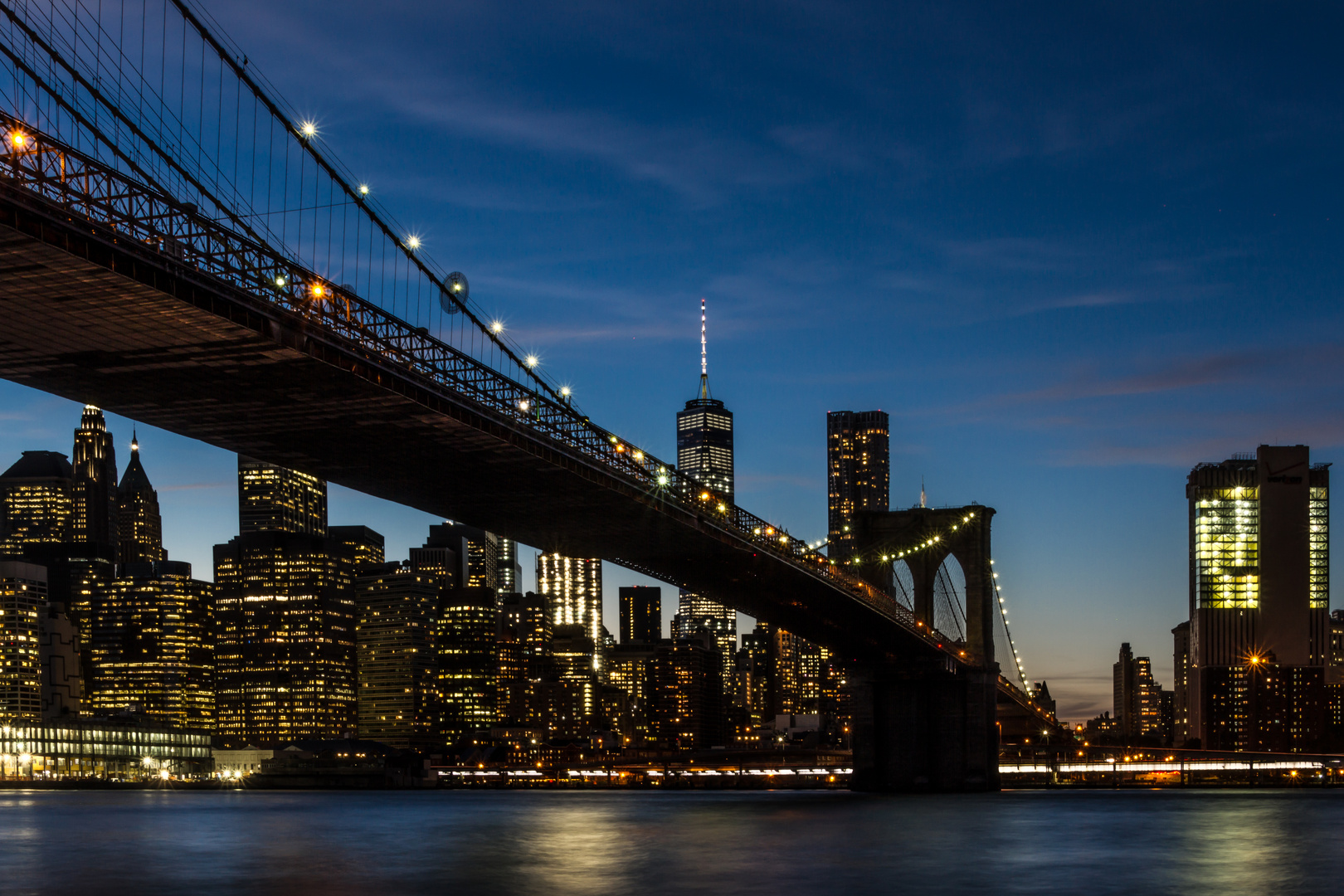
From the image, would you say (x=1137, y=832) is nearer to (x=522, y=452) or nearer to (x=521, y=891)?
(x=522, y=452)

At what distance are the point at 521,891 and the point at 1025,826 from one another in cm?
2737

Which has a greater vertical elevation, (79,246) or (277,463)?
(79,246)

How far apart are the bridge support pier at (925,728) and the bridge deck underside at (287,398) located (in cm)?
1416

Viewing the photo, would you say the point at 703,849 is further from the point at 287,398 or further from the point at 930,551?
the point at 930,551

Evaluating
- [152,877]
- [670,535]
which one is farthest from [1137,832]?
[152,877]

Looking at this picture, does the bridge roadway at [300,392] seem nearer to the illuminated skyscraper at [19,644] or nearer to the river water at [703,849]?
the river water at [703,849]

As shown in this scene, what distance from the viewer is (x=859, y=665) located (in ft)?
273

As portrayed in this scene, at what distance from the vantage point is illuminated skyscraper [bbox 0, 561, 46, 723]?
604 feet

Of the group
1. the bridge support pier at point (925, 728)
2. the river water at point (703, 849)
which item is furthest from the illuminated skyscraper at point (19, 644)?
the bridge support pier at point (925, 728)

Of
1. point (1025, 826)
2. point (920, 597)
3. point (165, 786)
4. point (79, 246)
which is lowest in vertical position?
point (165, 786)

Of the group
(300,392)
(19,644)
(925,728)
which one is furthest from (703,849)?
(19,644)

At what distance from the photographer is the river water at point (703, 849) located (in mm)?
35812

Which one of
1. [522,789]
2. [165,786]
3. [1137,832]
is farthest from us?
[165,786]

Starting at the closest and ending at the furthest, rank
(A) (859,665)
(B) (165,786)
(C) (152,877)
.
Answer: (C) (152,877) → (A) (859,665) → (B) (165,786)
